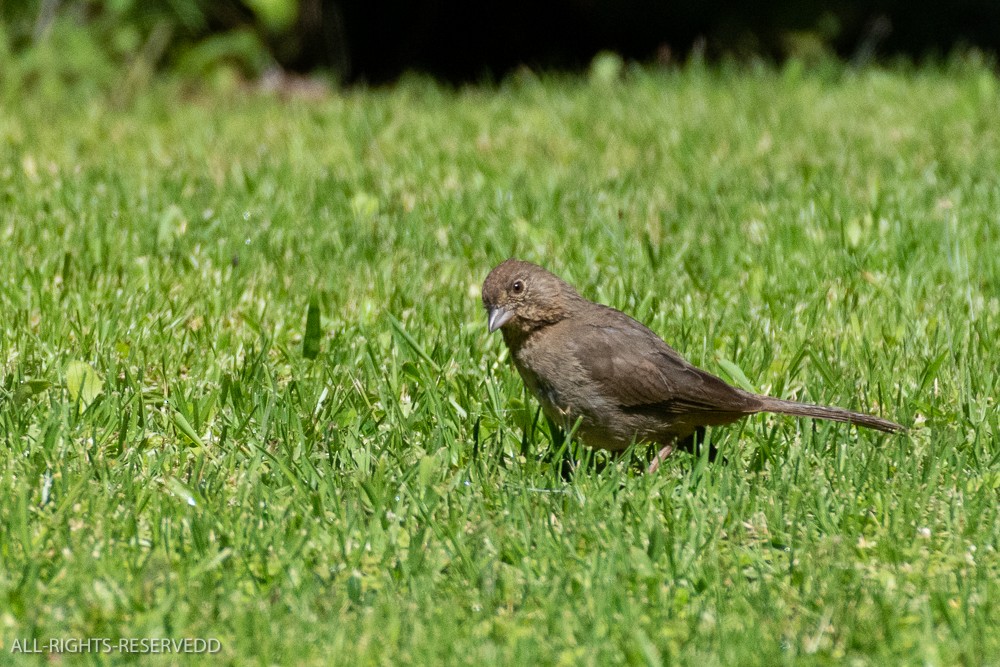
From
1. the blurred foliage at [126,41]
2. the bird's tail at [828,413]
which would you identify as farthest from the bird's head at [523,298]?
the blurred foliage at [126,41]

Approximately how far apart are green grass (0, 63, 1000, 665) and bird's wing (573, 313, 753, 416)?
22cm

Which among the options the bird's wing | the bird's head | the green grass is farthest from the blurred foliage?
the bird's wing

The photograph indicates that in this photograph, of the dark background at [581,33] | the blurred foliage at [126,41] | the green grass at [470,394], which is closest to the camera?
the green grass at [470,394]

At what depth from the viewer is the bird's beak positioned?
434 cm

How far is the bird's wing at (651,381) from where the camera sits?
4082 millimetres

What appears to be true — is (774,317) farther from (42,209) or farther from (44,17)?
(44,17)

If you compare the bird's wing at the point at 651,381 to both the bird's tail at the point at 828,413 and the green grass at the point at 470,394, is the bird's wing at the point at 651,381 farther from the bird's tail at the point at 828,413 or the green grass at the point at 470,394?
the green grass at the point at 470,394

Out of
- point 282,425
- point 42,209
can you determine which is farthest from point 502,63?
point 282,425

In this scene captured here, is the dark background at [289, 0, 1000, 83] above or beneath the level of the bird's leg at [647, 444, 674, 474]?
above

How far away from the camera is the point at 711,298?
549 centimetres

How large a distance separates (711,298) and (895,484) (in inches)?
69.2

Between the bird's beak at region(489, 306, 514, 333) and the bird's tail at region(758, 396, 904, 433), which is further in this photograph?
the bird's beak at region(489, 306, 514, 333)

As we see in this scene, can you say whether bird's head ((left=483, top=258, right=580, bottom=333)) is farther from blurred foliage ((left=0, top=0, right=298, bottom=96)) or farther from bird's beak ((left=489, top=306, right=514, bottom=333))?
blurred foliage ((left=0, top=0, right=298, bottom=96))

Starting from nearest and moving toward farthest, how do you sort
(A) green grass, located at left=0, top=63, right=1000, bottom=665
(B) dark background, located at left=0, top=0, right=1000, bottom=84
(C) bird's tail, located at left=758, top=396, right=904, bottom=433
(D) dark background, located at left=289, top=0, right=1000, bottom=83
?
(A) green grass, located at left=0, top=63, right=1000, bottom=665 < (C) bird's tail, located at left=758, top=396, right=904, bottom=433 < (B) dark background, located at left=0, top=0, right=1000, bottom=84 < (D) dark background, located at left=289, top=0, right=1000, bottom=83
